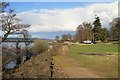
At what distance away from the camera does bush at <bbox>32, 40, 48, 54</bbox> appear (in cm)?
1525

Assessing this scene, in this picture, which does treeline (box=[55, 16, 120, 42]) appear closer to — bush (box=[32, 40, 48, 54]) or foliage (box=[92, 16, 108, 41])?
foliage (box=[92, 16, 108, 41])

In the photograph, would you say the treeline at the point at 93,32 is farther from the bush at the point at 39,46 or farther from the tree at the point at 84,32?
the bush at the point at 39,46

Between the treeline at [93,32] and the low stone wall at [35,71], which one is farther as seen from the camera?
the treeline at [93,32]

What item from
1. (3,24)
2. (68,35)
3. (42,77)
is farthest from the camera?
(68,35)

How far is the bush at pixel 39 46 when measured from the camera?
50.0ft

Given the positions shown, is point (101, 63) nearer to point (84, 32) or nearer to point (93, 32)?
point (84, 32)

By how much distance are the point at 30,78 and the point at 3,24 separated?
3.69m

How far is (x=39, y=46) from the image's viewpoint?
16.0 m

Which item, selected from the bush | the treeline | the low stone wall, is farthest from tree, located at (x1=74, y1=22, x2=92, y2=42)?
the low stone wall

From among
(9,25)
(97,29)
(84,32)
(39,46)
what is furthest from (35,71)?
(97,29)

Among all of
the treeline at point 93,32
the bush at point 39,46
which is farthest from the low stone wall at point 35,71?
the treeline at point 93,32

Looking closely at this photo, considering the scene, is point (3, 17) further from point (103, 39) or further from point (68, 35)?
point (68, 35)

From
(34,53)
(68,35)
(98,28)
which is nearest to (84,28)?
(98,28)

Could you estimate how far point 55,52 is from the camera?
13.6 m
